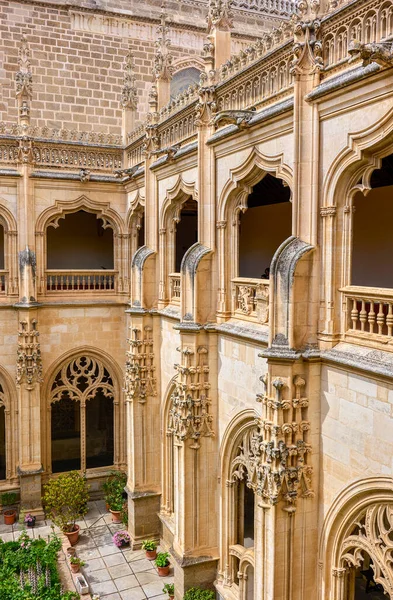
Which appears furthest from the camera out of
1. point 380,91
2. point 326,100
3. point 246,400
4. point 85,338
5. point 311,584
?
point 85,338

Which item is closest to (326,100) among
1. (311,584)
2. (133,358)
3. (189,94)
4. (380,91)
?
(380,91)

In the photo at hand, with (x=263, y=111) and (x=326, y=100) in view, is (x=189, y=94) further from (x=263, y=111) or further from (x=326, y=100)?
(x=326, y=100)

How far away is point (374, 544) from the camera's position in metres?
7.25

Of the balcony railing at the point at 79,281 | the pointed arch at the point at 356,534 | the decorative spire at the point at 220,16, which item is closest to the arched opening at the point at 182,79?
the balcony railing at the point at 79,281

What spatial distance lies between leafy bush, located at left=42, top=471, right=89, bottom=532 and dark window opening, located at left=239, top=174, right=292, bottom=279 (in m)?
7.68

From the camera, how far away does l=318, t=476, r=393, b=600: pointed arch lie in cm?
700

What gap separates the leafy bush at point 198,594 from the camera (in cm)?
1128

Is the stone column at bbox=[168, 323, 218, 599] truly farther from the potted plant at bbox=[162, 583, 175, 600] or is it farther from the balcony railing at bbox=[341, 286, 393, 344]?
the balcony railing at bbox=[341, 286, 393, 344]

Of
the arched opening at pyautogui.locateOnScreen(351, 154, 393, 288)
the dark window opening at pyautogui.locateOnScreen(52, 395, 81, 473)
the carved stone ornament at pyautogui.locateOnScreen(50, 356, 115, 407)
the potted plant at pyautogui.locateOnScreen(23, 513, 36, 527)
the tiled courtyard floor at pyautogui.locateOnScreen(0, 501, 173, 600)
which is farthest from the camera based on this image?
the dark window opening at pyautogui.locateOnScreen(52, 395, 81, 473)

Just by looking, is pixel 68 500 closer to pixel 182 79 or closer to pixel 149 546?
pixel 149 546

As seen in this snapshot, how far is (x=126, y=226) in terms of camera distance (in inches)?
673

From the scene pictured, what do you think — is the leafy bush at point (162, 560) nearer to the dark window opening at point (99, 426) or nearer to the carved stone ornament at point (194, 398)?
the carved stone ornament at point (194, 398)

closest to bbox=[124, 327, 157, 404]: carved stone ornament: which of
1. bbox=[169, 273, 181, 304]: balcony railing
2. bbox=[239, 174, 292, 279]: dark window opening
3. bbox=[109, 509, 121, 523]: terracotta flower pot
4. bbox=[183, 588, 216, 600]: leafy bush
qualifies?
bbox=[169, 273, 181, 304]: balcony railing

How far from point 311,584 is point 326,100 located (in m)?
7.09
